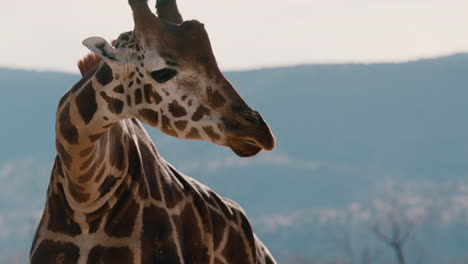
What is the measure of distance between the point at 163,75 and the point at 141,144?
1.44 metres

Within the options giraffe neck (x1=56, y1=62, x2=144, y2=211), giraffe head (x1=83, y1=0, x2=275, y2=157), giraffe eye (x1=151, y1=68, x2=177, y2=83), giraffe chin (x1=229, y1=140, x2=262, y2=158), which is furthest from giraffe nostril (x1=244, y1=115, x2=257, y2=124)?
giraffe neck (x1=56, y1=62, x2=144, y2=211)

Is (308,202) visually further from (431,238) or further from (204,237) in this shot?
(204,237)

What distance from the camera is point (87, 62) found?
8.43 meters

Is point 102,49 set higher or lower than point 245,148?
higher

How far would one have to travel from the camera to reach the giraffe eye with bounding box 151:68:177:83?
295 inches

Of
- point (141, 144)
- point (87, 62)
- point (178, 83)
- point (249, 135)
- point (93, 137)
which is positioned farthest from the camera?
point (141, 144)

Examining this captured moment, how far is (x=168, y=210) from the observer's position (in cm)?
862

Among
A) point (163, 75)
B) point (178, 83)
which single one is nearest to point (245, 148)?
point (178, 83)

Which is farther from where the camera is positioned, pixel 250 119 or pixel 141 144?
pixel 141 144

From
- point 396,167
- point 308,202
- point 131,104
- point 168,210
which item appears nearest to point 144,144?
point 168,210

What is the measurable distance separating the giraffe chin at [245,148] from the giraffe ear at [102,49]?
1.02m

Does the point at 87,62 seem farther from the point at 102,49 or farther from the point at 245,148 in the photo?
the point at 245,148

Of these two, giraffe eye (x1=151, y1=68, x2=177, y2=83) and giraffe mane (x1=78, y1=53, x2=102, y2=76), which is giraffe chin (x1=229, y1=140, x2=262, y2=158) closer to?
giraffe eye (x1=151, y1=68, x2=177, y2=83)

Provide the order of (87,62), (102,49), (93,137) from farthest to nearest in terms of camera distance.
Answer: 1. (87,62)
2. (93,137)
3. (102,49)
